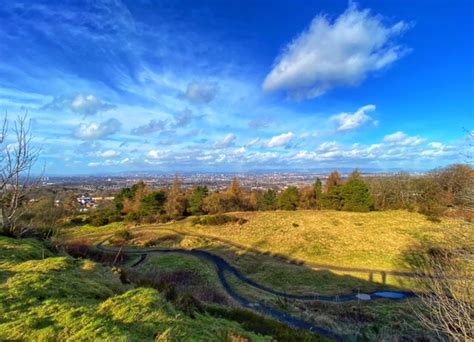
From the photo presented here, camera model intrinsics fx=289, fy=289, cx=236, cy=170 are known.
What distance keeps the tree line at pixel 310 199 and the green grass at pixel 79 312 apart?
4592 cm

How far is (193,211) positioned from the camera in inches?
2168

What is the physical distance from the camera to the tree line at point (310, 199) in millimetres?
50250

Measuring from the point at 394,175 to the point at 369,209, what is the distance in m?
15.0

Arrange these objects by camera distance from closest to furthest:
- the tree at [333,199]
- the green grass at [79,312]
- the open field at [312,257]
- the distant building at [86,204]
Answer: the green grass at [79,312], the open field at [312,257], the tree at [333,199], the distant building at [86,204]

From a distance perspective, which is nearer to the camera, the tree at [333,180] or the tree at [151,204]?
the tree at [151,204]

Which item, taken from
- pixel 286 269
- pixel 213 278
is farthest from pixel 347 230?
pixel 213 278

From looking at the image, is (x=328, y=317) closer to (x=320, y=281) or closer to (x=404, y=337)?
(x=404, y=337)

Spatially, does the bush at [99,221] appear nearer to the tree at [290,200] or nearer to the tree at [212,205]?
the tree at [212,205]

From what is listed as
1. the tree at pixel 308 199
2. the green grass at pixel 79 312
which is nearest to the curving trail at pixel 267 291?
the green grass at pixel 79 312

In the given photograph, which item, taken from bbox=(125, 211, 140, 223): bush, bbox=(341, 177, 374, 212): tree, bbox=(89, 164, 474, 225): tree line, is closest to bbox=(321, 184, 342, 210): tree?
bbox=(89, 164, 474, 225): tree line

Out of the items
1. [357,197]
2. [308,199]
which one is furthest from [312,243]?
[308,199]

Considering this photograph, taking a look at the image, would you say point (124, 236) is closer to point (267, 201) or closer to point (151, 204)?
point (151, 204)

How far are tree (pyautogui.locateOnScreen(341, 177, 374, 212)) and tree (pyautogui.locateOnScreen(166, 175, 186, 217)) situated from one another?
30587 millimetres

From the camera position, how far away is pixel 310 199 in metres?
62.7
